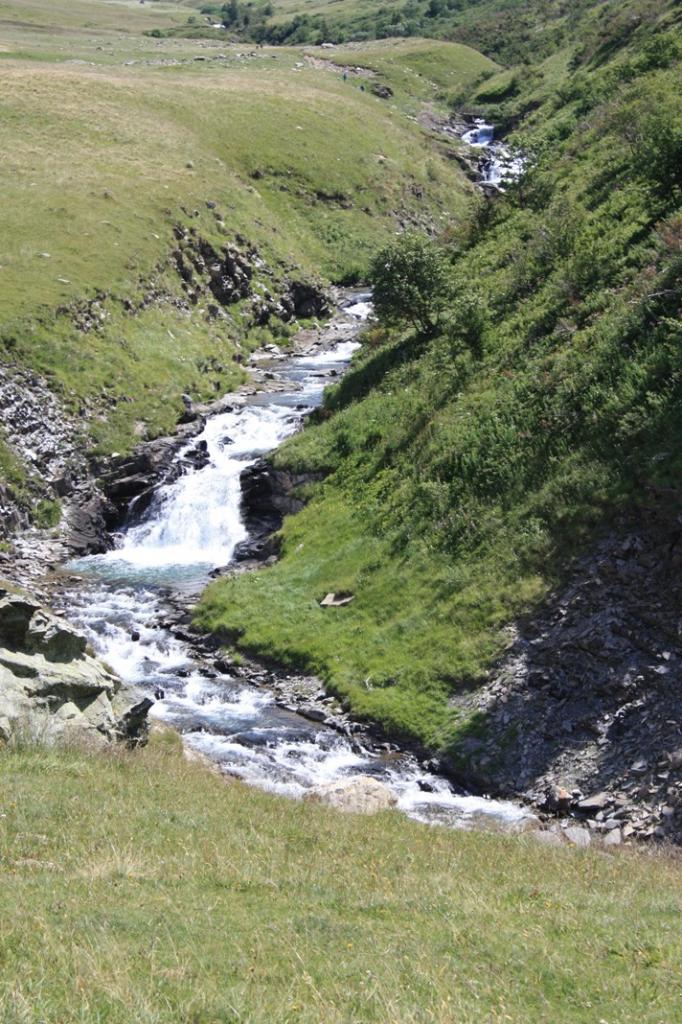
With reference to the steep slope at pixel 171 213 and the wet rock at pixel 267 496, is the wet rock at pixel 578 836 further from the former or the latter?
the steep slope at pixel 171 213

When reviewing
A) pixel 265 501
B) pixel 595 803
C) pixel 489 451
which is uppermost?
pixel 489 451

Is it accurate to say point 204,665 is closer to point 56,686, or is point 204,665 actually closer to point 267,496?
point 56,686

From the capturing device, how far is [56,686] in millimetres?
22531

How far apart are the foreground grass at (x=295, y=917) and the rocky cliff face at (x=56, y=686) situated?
225 cm

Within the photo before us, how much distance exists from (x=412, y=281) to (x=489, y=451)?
47.7 ft

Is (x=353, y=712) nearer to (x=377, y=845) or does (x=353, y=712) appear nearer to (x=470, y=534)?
(x=470, y=534)

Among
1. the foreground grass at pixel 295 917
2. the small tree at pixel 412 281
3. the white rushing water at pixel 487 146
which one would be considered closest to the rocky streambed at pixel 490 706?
the foreground grass at pixel 295 917

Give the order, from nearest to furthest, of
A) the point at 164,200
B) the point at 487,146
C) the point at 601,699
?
the point at 601,699 → the point at 164,200 → the point at 487,146

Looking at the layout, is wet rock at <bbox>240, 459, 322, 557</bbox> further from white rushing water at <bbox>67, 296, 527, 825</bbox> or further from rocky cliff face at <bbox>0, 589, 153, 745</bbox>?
rocky cliff face at <bbox>0, 589, 153, 745</bbox>

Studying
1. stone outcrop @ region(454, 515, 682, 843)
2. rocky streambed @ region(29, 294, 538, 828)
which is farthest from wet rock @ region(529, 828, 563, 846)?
stone outcrop @ region(454, 515, 682, 843)

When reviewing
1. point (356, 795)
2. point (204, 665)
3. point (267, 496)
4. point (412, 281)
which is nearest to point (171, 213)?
point (412, 281)

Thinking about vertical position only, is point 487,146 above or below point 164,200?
above

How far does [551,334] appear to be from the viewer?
37.6 metres

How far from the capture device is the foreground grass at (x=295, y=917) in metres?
9.70
